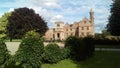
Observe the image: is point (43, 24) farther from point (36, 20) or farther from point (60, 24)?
point (60, 24)

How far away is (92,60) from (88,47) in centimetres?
242

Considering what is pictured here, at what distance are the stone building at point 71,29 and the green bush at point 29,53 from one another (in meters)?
66.4

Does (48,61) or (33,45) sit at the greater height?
(33,45)

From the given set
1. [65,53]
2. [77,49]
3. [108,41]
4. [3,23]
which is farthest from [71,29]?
[65,53]

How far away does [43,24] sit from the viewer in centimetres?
7356

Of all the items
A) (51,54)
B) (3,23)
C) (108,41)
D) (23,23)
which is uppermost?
(3,23)

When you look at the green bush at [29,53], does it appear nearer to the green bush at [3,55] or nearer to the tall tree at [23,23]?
the green bush at [3,55]

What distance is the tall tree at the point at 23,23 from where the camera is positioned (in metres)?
70.6

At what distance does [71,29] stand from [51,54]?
69.0 metres

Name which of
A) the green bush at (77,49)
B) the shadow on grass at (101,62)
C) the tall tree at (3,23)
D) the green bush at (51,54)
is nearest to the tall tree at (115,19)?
the shadow on grass at (101,62)

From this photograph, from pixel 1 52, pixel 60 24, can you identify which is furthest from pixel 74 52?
pixel 60 24

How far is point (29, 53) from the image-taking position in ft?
57.5

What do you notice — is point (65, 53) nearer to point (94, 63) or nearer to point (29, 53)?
point (94, 63)

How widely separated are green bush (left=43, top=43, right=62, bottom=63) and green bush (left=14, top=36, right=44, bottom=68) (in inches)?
89.9
